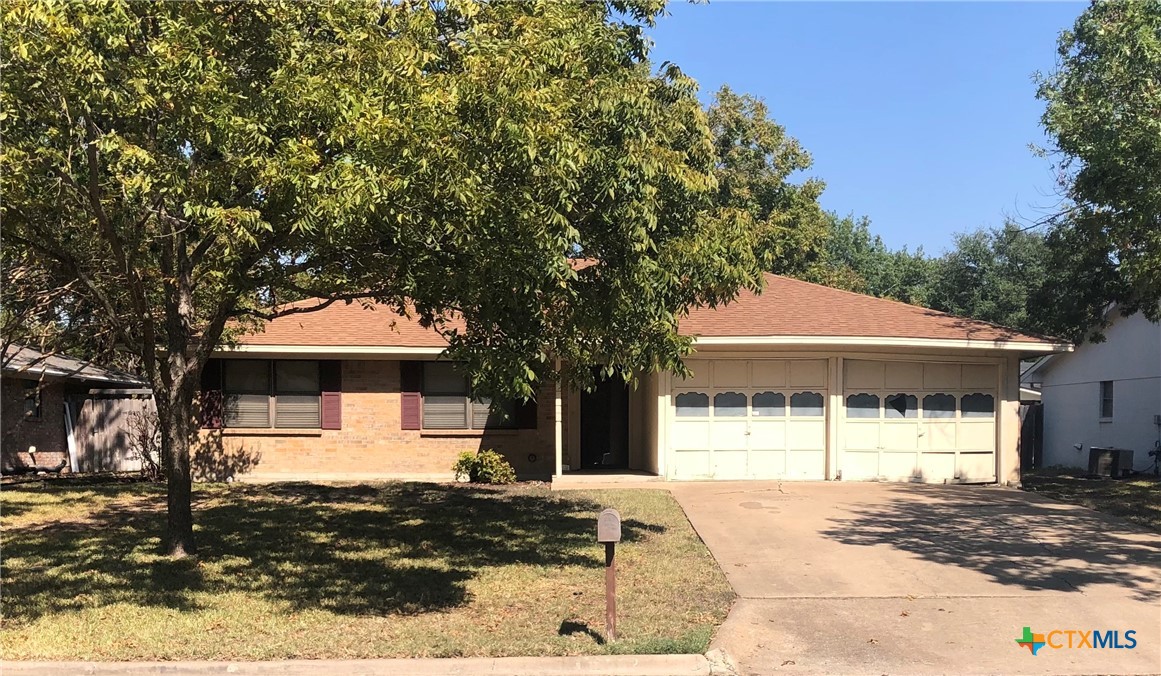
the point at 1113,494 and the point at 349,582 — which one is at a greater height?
the point at 349,582

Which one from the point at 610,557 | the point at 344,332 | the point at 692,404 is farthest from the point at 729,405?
the point at 610,557

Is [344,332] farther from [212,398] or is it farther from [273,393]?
[212,398]

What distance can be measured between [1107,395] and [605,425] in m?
15.3

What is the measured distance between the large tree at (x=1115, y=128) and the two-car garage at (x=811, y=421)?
3522 millimetres

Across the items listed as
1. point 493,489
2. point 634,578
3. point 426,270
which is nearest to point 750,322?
point 493,489

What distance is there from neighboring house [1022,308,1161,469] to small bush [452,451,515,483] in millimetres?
16267

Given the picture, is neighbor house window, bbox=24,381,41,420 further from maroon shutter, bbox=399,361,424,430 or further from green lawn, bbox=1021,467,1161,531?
green lawn, bbox=1021,467,1161,531

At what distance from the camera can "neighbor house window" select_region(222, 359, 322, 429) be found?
1695 cm

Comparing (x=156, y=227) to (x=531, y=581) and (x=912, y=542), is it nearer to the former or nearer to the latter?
(x=531, y=581)

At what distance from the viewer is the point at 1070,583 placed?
798 centimetres

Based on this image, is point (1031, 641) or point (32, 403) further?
point (32, 403)

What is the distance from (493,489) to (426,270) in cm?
841

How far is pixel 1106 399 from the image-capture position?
2423cm

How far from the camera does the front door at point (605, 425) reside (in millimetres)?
18766
